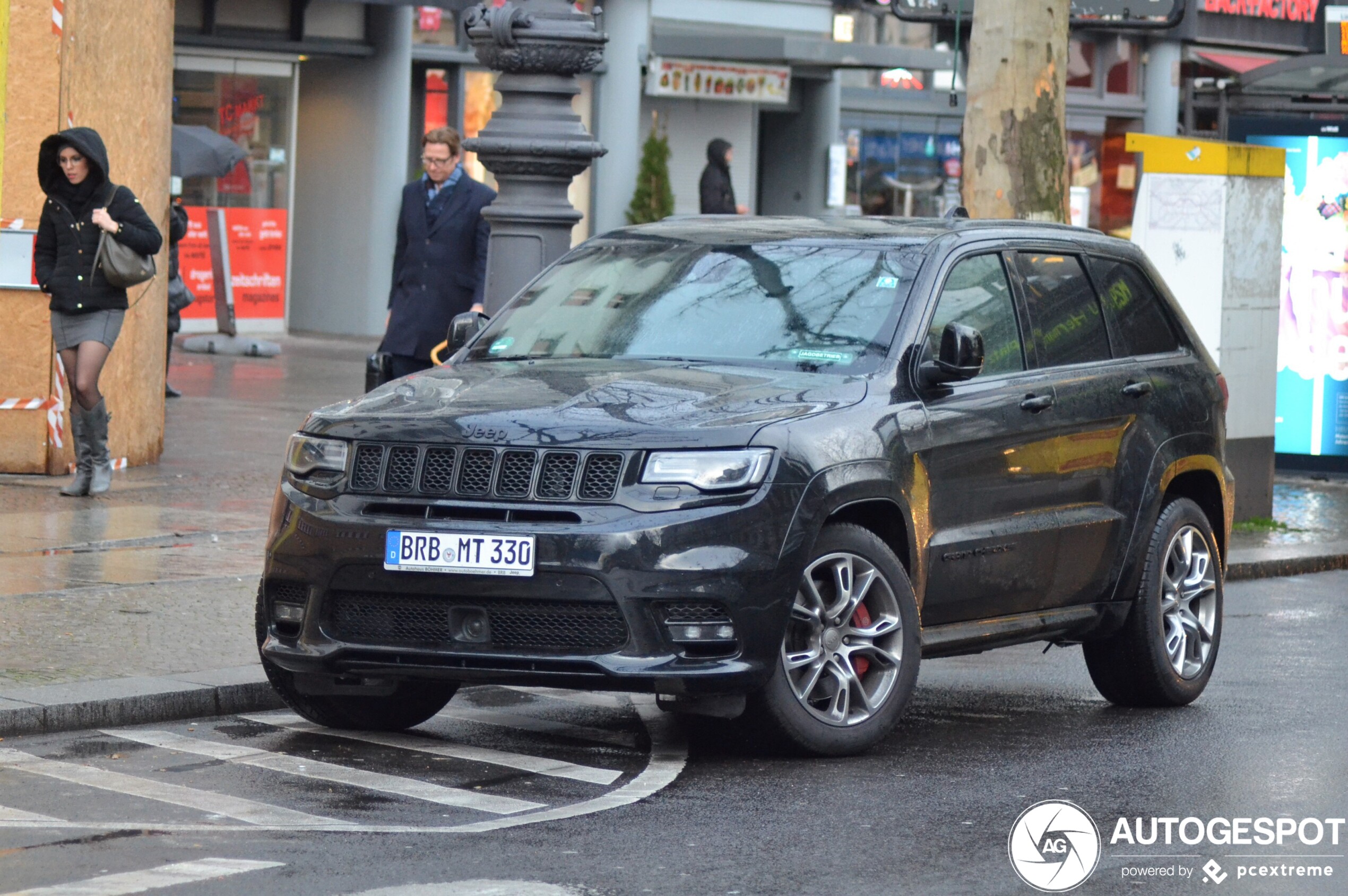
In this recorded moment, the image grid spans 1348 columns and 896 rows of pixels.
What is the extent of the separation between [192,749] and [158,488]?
20.6ft

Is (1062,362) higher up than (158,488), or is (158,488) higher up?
(1062,362)

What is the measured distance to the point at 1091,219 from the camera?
38.6 m

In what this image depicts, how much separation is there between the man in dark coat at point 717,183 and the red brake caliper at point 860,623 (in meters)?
21.0

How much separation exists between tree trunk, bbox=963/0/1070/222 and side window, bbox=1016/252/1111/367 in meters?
5.24

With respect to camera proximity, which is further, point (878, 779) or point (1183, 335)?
point (1183, 335)

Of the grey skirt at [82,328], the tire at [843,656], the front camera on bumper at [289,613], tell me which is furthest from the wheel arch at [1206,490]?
the grey skirt at [82,328]

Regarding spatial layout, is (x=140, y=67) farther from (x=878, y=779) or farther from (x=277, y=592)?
(x=878, y=779)

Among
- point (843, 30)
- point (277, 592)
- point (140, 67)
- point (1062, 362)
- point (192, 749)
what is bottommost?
point (192, 749)

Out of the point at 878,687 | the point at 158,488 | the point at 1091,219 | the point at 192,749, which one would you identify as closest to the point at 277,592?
the point at 192,749

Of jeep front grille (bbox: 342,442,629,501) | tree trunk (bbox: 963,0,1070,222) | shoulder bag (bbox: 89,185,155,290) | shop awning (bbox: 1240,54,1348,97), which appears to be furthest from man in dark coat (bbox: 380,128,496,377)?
shop awning (bbox: 1240,54,1348,97)

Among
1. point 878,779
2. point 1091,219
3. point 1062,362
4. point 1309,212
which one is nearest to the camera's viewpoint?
point 878,779

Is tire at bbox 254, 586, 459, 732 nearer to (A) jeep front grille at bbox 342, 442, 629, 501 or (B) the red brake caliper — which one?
(A) jeep front grille at bbox 342, 442, 629, 501

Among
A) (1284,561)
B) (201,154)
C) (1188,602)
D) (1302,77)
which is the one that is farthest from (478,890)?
(201,154)

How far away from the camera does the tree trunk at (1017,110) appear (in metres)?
14.2
